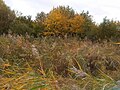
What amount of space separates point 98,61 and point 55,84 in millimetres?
6214

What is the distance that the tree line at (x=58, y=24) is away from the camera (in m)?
27.7

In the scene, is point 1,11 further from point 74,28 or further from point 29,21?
point 74,28

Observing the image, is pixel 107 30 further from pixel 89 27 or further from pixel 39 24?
pixel 39 24

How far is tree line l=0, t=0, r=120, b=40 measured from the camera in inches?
1092

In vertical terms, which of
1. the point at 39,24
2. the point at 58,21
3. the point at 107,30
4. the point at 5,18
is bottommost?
the point at 107,30

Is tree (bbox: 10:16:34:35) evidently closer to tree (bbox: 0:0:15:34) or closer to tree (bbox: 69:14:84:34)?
tree (bbox: 0:0:15:34)

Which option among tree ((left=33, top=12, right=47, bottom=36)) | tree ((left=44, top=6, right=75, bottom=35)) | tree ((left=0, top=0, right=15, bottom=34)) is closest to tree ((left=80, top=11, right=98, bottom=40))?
tree ((left=44, top=6, right=75, bottom=35))

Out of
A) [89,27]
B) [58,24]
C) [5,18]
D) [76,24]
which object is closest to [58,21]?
[58,24]

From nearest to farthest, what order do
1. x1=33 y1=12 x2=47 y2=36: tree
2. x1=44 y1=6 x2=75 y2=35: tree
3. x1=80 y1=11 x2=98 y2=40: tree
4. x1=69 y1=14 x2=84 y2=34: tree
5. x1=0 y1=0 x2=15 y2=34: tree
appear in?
x1=80 y1=11 x2=98 y2=40: tree, x1=33 y1=12 x2=47 y2=36: tree, x1=69 y1=14 x2=84 y2=34: tree, x1=0 y1=0 x2=15 y2=34: tree, x1=44 y1=6 x2=75 y2=35: tree

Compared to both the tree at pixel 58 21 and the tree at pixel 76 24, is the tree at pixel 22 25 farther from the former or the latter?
the tree at pixel 76 24

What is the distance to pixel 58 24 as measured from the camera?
30359 millimetres

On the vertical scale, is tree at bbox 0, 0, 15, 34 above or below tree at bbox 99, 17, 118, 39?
above

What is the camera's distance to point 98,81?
12.5 ft

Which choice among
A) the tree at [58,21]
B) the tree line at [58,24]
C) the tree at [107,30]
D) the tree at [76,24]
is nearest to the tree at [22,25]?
the tree line at [58,24]
